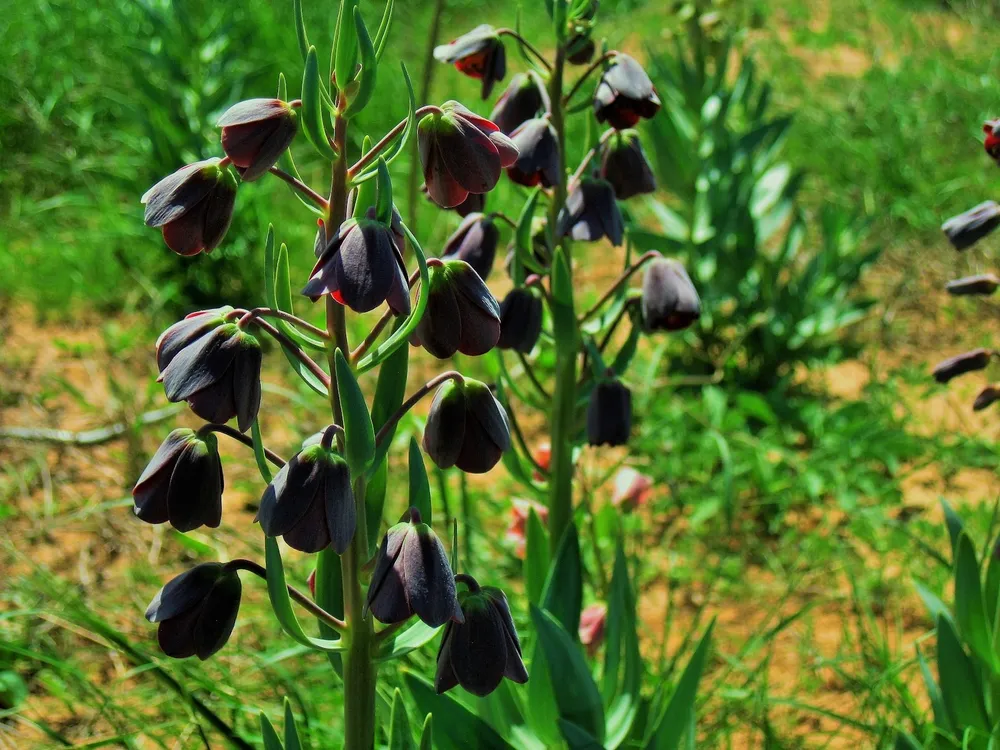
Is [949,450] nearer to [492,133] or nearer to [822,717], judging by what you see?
[822,717]

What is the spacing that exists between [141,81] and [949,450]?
2.81 metres

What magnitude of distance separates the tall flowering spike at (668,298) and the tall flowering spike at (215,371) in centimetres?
76

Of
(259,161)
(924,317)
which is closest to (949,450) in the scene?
(924,317)

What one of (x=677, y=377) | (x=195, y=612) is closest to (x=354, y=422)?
(x=195, y=612)

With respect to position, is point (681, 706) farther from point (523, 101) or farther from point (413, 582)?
point (523, 101)

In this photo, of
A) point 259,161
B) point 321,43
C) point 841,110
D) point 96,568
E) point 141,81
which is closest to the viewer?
point 259,161

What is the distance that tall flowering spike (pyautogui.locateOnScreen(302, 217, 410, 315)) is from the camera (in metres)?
0.98

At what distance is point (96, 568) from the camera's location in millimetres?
2514

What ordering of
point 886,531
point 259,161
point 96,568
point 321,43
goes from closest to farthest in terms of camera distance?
point 259,161
point 96,568
point 886,531
point 321,43

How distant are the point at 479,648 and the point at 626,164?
0.81m

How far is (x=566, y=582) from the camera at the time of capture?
164cm

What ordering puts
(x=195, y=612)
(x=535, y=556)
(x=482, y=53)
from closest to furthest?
(x=195, y=612), (x=482, y=53), (x=535, y=556)

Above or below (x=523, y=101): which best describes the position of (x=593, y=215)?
below

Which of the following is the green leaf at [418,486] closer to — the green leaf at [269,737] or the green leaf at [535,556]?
the green leaf at [269,737]
